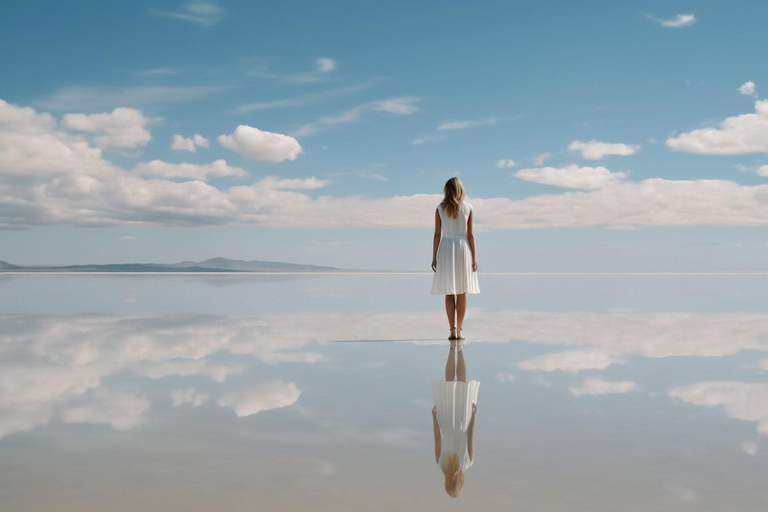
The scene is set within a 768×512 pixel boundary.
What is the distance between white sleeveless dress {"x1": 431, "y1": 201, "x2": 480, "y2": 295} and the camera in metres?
7.93

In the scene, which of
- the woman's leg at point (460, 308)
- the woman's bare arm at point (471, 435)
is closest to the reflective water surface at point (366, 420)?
the woman's bare arm at point (471, 435)

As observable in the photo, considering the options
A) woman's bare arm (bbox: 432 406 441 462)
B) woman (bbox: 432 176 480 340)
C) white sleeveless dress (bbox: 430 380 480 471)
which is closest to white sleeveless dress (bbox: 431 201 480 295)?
woman (bbox: 432 176 480 340)

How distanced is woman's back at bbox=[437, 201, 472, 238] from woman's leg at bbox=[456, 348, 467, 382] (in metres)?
2.27

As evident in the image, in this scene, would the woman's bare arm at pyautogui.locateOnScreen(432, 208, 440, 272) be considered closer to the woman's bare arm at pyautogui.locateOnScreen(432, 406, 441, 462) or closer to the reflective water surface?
the reflective water surface

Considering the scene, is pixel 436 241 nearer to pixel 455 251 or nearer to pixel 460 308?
pixel 455 251

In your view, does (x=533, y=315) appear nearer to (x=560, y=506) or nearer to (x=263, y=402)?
(x=263, y=402)

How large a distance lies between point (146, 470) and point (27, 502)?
0.47m

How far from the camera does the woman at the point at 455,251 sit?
7.89 metres

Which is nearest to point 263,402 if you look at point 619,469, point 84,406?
point 84,406

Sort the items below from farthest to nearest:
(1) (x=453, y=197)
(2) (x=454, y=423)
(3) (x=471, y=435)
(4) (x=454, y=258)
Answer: (4) (x=454, y=258)
(1) (x=453, y=197)
(2) (x=454, y=423)
(3) (x=471, y=435)

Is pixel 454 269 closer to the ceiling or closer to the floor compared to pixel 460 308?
closer to the ceiling

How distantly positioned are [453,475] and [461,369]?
265cm

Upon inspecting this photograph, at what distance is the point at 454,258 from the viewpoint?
801 cm

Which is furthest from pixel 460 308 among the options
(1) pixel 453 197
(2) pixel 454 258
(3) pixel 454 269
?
(1) pixel 453 197
